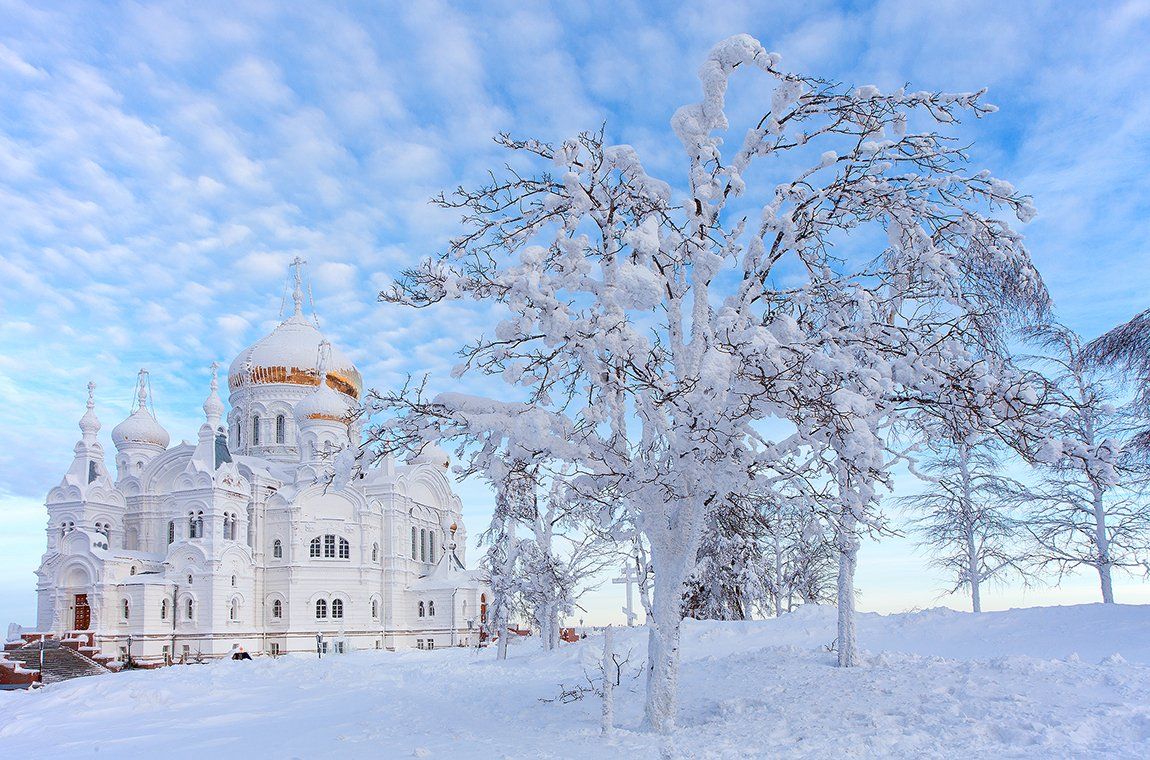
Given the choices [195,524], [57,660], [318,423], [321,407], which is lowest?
[57,660]

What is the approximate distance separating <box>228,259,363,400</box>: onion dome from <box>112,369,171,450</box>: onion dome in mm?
5184

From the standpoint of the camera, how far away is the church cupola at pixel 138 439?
51331 millimetres

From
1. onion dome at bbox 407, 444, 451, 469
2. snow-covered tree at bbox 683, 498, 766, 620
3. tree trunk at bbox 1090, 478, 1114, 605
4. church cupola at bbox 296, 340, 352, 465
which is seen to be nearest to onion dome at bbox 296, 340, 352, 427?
church cupola at bbox 296, 340, 352, 465

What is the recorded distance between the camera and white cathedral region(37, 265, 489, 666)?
42.0 meters

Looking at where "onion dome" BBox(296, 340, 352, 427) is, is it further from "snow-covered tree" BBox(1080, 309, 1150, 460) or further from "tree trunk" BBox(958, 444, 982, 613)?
"snow-covered tree" BBox(1080, 309, 1150, 460)

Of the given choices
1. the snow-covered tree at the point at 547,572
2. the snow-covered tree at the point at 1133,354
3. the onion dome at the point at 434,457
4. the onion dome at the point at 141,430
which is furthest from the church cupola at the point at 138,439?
the snow-covered tree at the point at 1133,354

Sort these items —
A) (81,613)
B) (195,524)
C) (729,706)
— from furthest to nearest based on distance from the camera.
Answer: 1. (195,524)
2. (81,613)
3. (729,706)

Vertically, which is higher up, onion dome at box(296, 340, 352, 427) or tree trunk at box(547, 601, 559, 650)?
onion dome at box(296, 340, 352, 427)

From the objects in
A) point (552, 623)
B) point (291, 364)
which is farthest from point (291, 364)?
point (552, 623)

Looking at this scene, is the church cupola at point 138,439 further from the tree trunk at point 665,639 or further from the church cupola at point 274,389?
the tree trunk at point 665,639

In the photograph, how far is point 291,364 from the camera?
5466cm

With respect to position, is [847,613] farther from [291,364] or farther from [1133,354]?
[291,364]

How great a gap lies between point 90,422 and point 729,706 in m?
49.3

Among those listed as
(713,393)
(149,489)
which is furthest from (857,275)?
(149,489)
